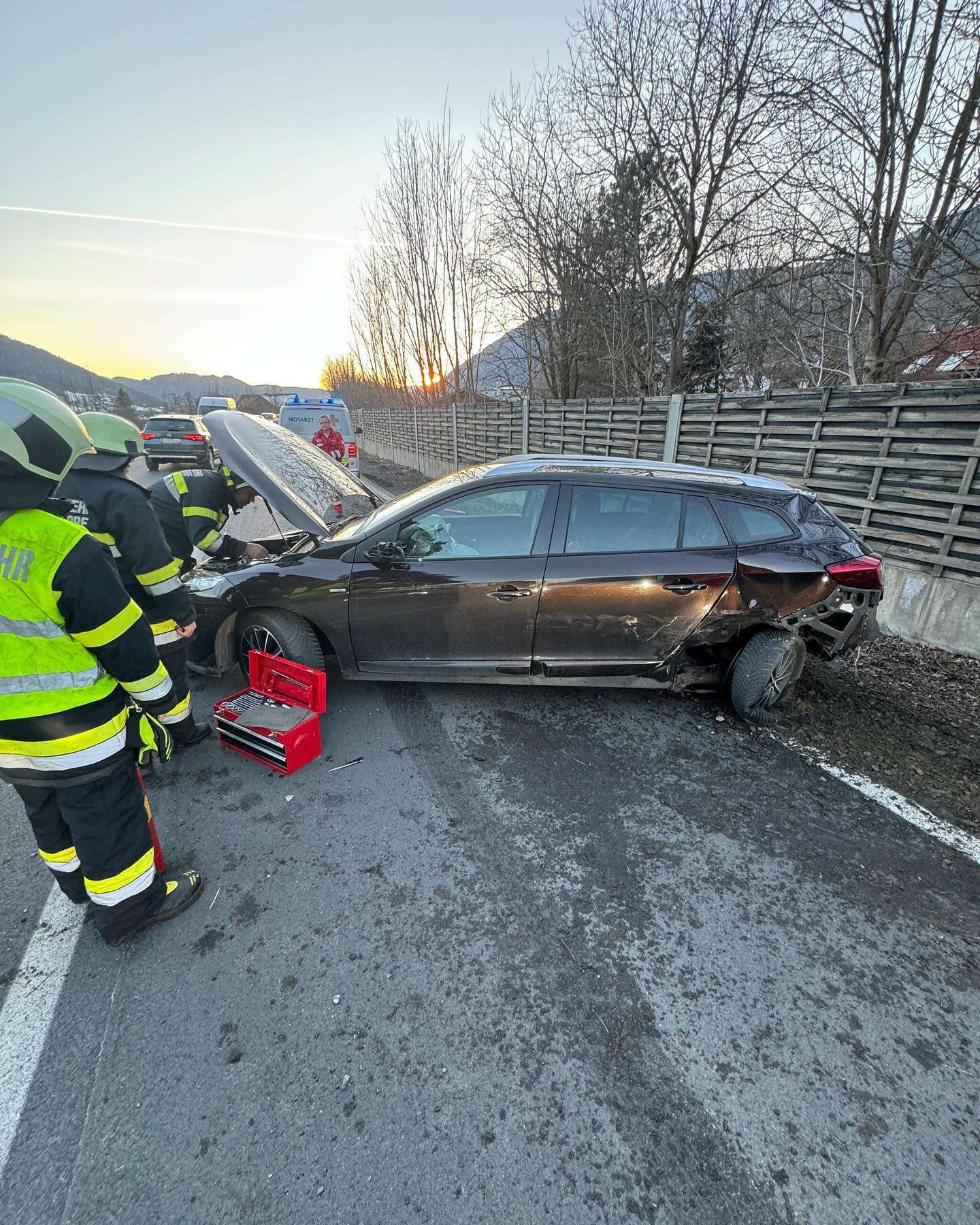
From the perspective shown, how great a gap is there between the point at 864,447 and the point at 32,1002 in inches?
260

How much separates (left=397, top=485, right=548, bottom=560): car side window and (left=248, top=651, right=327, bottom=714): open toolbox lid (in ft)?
3.19

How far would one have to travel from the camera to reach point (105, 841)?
5.84ft

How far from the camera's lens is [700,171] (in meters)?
8.36

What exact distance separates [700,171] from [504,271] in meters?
5.55

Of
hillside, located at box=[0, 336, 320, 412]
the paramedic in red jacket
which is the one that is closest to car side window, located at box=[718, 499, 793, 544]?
the paramedic in red jacket

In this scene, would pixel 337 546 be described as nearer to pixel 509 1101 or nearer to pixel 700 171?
pixel 509 1101

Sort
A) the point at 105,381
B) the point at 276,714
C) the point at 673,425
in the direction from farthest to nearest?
the point at 105,381 → the point at 673,425 → the point at 276,714

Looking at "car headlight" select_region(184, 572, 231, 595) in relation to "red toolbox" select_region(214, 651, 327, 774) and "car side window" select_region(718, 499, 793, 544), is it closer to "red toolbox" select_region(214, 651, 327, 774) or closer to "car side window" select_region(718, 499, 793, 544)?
"red toolbox" select_region(214, 651, 327, 774)

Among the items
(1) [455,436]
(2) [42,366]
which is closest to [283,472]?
(1) [455,436]

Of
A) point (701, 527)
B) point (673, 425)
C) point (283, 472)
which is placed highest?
point (673, 425)

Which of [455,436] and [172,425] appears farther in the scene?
[172,425]

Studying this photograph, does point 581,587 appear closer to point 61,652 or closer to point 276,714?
point 276,714

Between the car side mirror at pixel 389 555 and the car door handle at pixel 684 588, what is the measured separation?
1.62 meters

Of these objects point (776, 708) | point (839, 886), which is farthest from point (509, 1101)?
point (776, 708)
